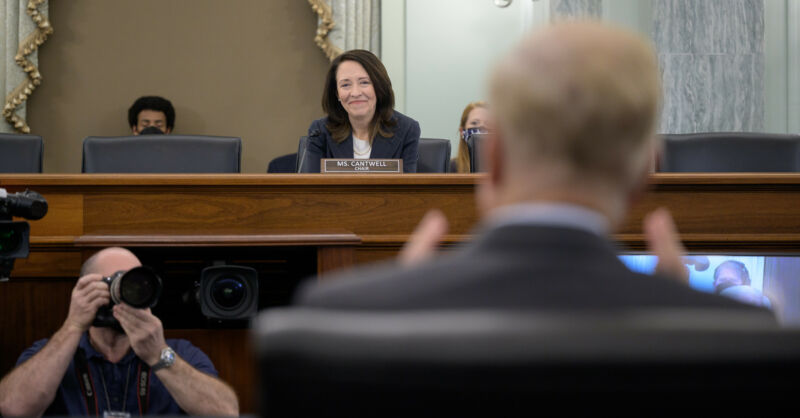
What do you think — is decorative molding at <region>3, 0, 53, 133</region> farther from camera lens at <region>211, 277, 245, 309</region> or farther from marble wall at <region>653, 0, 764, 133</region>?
camera lens at <region>211, 277, 245, 309</region>

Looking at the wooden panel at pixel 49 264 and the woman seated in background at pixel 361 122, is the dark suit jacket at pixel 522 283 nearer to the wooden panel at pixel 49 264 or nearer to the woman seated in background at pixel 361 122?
the wooden panel at pixel 49 264

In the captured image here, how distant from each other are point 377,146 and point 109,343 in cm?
175

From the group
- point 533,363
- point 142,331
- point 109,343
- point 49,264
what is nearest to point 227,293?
point 142,331

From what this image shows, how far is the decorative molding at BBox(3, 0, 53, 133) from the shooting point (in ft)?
16.9

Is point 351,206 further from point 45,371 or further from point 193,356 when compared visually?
point 45,371

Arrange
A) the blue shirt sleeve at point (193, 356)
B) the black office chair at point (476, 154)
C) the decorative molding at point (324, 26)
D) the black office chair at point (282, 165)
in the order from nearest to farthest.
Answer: the blue shirt sleeve at point (193, 356), the black office chair at point (476, 154), the black office chair at point (282, 165), the decorative molding at point (324, 26)

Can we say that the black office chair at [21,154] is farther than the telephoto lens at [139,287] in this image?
Yes

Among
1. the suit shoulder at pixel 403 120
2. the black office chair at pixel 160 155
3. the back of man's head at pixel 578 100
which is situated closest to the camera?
the back of man's head at pixel 578 100

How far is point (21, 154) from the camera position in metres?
3.36

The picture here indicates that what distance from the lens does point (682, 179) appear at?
244cm

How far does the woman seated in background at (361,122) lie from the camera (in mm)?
3564

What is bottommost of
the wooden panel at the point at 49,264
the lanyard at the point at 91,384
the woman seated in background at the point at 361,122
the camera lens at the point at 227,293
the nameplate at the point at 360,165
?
the lanyard at the point at 91,384

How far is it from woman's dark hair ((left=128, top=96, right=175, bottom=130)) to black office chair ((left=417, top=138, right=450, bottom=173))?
2223 millimetres

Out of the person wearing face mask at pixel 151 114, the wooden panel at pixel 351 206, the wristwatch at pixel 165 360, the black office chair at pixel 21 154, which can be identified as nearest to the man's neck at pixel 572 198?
the wristwatch at pixel 165 360
